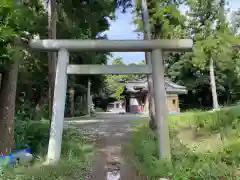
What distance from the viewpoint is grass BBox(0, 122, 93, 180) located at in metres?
5.96

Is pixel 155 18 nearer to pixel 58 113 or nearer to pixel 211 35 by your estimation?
pixel 58 113

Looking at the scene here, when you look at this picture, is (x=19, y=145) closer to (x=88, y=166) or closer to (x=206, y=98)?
(x=88, y=166)

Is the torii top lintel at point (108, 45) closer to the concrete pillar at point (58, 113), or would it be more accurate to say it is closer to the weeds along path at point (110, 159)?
the concrete pillar at point (58, 113)

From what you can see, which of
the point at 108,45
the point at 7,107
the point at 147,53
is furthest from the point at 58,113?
the point at 147,53

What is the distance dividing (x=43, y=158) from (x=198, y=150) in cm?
428

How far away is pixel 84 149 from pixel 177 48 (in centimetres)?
416

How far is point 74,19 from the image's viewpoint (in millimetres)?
11367

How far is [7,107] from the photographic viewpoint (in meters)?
7.64

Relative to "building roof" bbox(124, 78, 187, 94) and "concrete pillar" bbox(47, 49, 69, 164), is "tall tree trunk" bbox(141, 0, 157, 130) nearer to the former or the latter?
"concrete pillar" bbox(47, 49, 69, 164)

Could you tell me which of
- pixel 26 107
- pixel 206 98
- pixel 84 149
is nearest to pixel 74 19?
pixel 84 149

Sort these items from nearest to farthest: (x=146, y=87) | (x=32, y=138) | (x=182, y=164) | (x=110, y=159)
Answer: (x=182, y=164) → (x=110, y=159) → (x=32, y=138) → (x=146, y=87)

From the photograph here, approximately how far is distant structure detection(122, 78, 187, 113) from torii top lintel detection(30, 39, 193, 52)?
2274 centimetres

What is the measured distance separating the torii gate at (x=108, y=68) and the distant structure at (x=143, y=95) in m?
22.7

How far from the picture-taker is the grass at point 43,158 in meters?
5.96
